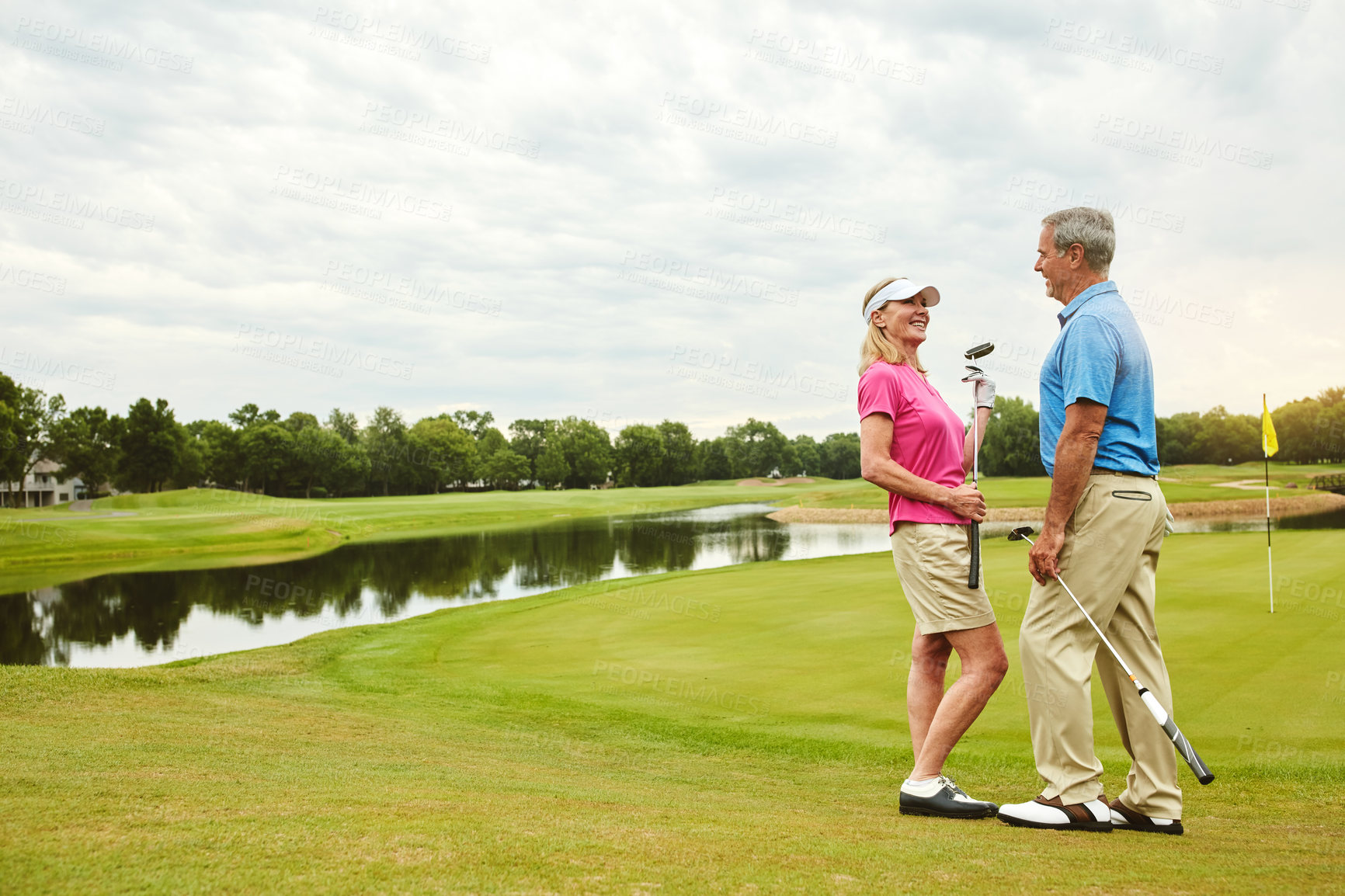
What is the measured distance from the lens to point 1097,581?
3.32 metres

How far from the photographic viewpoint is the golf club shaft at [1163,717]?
2.88m

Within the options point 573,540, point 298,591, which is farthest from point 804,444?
point 298,591

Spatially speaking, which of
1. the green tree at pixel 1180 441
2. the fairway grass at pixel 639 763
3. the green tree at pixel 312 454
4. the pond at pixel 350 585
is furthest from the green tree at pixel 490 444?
the fairway grass at pixel 639 763

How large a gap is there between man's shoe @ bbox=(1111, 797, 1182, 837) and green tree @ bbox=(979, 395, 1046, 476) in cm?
7434

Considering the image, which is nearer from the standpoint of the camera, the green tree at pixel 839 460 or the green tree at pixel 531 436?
the green tree at pixel 531 436

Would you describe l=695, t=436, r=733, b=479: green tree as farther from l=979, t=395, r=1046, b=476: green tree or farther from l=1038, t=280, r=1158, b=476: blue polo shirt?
l=1038, t=280, r=1158, b=476: blue polo shirt

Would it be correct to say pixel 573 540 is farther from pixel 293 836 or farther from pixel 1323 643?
pixel 293 836

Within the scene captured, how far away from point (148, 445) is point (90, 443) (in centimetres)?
368

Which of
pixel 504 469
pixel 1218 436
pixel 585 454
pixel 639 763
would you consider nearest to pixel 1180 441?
pixel 1218 436

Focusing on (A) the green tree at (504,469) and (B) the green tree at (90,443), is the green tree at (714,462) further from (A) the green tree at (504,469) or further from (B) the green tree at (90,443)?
(B) the green tree at (90,443)

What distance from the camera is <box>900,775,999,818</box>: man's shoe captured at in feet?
11.3

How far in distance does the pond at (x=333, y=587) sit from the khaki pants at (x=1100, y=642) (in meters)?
12.6

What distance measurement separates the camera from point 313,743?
16.7 feet

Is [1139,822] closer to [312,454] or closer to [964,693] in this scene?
[964,693]
